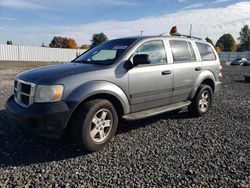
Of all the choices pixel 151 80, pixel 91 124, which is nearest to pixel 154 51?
pixel 151 80

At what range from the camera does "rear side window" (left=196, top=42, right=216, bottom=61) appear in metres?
6.47

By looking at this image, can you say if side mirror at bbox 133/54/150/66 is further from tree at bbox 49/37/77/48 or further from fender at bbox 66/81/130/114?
tree at bbox 49/37/77/48

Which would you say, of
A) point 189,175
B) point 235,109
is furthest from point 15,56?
point 189,175

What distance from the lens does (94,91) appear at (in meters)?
4.16

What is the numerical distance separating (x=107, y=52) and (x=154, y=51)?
36.5 inches

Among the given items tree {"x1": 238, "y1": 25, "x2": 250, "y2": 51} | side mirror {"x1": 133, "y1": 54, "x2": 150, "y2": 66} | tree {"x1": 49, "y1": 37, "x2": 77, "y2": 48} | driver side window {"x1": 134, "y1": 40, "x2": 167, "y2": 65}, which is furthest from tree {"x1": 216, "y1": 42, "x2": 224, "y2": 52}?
side mirror {"x1": 133, "y1": 54, "x2": 150, "y2": 66}

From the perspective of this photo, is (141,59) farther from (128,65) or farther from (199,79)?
(199,79)

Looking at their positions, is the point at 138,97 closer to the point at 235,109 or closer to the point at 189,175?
the point at 189,175

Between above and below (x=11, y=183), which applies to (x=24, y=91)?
above

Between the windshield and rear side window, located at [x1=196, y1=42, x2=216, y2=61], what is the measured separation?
209 centimetres

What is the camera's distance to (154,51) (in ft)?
17.4

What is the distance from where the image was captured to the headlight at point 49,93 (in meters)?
3.88

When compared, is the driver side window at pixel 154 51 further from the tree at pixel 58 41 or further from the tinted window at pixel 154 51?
the tree at pixel 58 41

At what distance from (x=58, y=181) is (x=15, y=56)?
39483mm
